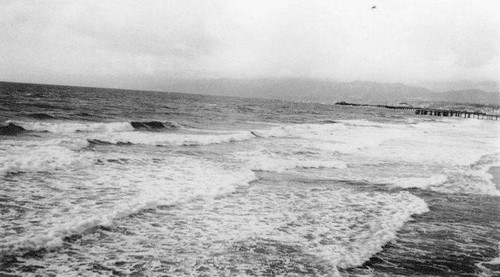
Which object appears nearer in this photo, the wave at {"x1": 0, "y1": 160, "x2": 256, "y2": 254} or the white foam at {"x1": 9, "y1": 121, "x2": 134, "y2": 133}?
the wave at {"x1": 0, "y1": 160, "x2": 256, "y2": 254}

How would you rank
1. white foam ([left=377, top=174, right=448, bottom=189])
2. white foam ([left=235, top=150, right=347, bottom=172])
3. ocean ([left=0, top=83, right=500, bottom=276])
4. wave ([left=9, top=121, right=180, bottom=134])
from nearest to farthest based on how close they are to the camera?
ocean ([left=0, top=83, right=500, bottom=276]), white foam ([left=377, top=174, right=448, bottom=189]), white foam ([left=235, top=150, right=347, bottom=172]), wave ([left=9, top=121, right=180, bottom=134])

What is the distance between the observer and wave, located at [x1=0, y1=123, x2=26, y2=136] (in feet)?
66.9

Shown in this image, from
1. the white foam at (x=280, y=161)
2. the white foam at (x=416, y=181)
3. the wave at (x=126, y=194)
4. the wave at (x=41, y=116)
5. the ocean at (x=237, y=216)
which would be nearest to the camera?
the ocean at (x=237, y=216)

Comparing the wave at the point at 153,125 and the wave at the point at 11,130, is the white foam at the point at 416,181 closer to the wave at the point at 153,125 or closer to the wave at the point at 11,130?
the wave at the point at 11,130

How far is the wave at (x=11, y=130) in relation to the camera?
803 inches

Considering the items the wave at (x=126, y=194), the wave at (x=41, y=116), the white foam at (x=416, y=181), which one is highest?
the wave at (x=41, y=116)

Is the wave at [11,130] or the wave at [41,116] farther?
the wave at [41,116]

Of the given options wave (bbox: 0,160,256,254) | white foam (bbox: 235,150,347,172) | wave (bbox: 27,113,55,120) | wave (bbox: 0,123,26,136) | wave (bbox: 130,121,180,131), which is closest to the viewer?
wave (bbox: 0,160,256,254)

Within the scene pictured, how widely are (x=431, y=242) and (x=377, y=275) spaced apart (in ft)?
6.76

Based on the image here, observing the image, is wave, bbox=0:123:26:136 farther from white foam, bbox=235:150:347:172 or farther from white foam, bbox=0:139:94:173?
white foam, bbox=235:150:347:172

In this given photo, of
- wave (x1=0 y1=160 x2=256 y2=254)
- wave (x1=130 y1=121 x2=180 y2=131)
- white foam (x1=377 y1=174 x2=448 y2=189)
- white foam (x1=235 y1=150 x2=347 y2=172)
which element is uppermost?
wave (x1=130 y1=121 x2=180 y2=131)

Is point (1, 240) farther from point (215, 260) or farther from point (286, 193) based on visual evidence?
point (286, 193)

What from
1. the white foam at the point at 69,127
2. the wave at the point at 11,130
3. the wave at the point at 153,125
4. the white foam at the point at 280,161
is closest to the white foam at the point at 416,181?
the white foam at the point at 280,161

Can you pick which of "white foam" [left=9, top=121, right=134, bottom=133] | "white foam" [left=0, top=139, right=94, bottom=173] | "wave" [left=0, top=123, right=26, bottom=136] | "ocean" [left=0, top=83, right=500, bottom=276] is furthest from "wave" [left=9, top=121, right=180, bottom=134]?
"ocean" [left=0, top=83, right=500, bottom=276]
